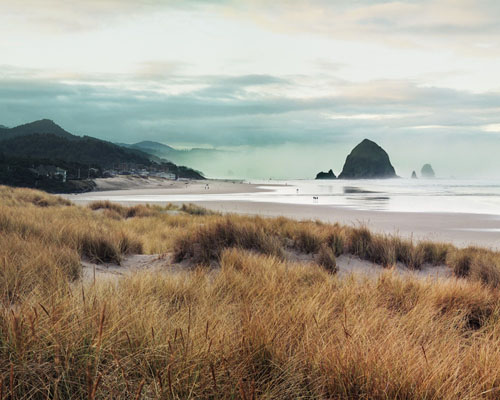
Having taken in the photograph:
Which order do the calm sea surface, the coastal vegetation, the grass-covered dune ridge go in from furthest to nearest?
the coastal vegetation
the calm sea surface
the grass-covered dune ridge

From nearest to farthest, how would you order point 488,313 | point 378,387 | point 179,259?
point 378,387
point 488,313
point 179,259

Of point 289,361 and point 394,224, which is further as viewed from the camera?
point 394,224

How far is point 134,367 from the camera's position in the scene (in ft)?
7.41

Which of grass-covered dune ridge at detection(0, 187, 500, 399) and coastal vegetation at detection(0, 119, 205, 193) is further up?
coastal vegetation at detection(0, 119, 205, 193)

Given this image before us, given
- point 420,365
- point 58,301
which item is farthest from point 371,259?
point 58,301

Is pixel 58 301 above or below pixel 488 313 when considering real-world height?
above

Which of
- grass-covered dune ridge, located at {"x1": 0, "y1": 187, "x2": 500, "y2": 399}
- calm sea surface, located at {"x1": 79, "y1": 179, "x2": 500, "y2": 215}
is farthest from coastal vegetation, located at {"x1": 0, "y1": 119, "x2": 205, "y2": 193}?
grass-covered dune ridge, located at {"x1": 0, "y1": 187, "x2": 500, "y2": 399}

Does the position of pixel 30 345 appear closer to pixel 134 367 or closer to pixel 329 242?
pixel 134 367

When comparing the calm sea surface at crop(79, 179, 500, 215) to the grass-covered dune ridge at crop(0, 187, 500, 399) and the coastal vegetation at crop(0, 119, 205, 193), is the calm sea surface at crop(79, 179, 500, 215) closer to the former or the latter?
the coastal vegetation at crop(0, 119, 205, 193)

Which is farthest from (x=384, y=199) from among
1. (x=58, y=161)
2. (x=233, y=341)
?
(x=58, y=161)

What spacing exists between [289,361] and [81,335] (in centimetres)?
124

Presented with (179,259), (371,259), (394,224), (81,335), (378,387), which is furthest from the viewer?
(394,224)

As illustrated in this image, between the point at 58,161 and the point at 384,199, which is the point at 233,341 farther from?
the point at 58,161

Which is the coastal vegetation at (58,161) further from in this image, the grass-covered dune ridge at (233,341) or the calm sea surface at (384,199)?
the grass-covered dune ridge at (233,341)
